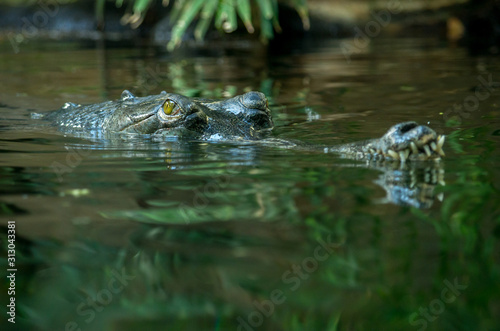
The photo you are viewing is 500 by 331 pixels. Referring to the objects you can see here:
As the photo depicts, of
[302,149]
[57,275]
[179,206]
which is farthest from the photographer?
[302,149]

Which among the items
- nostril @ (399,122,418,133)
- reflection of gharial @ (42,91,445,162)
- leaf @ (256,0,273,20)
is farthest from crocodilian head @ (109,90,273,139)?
leaf @ (256,0,273,20)

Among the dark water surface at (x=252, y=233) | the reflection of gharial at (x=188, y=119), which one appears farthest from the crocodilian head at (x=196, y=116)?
the dark water surface at (x=252, y=233)

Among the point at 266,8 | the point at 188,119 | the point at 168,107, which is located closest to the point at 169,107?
the point at 168,107

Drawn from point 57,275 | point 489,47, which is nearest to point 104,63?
point 489,47

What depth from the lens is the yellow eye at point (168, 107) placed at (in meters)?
5.41

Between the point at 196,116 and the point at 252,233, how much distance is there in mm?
2459

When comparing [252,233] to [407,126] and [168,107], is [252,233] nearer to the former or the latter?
[407,126]

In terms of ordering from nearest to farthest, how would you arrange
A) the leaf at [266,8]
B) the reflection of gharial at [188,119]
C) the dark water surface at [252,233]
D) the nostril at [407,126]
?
the dark water surface at [252,233], the nostril at [407,126], the reflection of gharial at [188,119], the leaf at [266,8]

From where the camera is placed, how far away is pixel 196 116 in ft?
17.6

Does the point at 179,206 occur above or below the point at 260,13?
below

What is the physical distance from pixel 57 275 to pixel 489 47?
12.3 m

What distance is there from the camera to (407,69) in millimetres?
10289

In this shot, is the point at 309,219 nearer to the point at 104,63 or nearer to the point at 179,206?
the point at 179,206

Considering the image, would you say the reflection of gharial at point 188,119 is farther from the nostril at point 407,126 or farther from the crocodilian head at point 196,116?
the nostril at point 407,126
